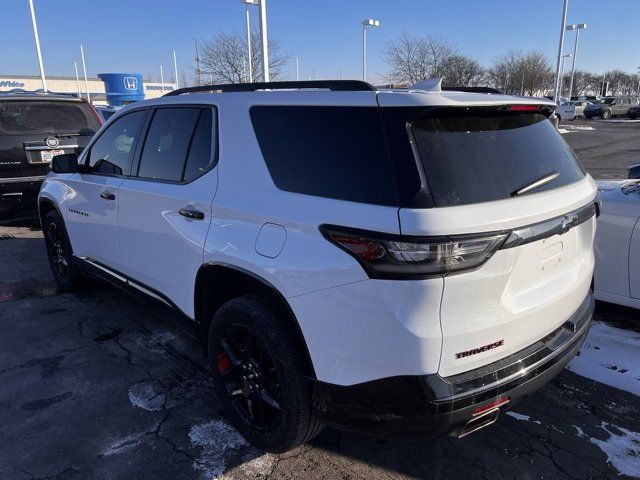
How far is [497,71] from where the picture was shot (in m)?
50.8

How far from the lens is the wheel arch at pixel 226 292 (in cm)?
224

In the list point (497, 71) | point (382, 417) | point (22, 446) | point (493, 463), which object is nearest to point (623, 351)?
point (493, 463)

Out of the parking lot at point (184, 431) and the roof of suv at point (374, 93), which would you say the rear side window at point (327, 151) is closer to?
the roof of suv at point (374, 93)

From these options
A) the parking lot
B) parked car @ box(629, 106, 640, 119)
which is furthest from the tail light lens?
parked car @ box(629, 106, 640, 119)

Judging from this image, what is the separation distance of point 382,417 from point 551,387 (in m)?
1.79

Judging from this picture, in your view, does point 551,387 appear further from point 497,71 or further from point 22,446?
point 497,71

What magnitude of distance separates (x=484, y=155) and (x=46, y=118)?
696cm

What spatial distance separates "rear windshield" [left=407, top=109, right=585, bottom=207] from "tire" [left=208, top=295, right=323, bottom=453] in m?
0.97

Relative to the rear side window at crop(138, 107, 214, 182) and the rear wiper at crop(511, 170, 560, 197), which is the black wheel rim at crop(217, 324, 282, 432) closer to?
the rear side window at crop(138, 107, 214, 182)

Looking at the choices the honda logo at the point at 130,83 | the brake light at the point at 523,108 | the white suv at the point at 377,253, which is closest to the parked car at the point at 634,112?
the honda logo at the point at 130,83

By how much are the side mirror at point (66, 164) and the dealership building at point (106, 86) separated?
12669mm

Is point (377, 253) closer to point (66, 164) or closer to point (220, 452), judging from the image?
point (220, 452)

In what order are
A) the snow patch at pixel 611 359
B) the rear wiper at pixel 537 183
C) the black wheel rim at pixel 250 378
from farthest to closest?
the snow patch at pixel 611 359
the black wheel rim at pixel 250 378
the rear wiper at pixel 537 183

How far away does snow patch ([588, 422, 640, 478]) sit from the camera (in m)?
2.54
